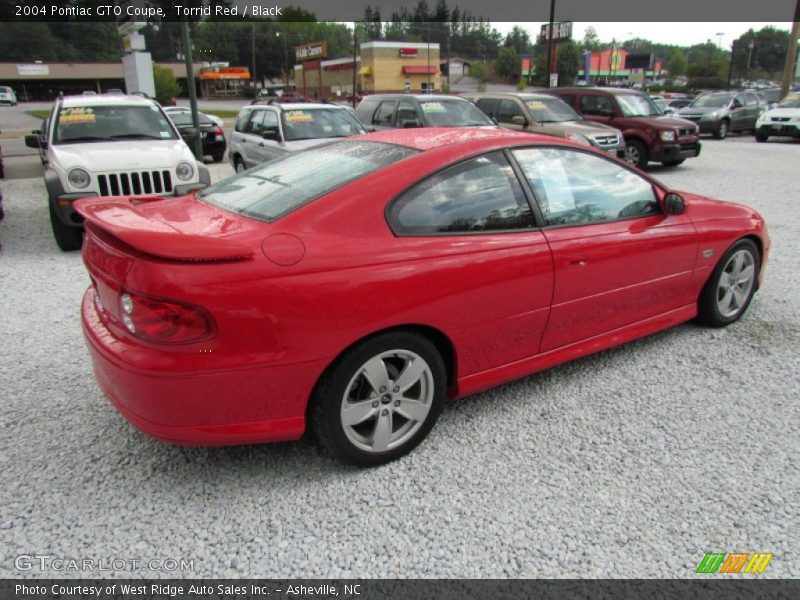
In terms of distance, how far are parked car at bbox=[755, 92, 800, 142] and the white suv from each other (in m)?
19.1

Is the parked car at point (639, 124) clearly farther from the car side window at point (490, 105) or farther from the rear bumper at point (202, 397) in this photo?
the rear bumper at point (202, 397)

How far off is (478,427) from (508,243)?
97 centimetres

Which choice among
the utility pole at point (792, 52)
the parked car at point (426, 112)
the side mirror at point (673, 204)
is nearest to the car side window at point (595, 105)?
the parked car at point (426, 112)

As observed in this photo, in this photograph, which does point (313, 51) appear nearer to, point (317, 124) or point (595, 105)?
point (595, 105)

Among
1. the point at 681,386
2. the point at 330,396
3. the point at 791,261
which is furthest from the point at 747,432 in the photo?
the point at 791,261

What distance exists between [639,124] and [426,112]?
495cm

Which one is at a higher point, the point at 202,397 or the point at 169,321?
the point at 169,321

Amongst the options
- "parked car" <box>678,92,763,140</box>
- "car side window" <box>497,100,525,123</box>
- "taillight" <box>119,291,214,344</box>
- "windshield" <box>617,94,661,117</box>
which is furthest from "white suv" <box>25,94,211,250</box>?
"parked car" <box>678,92,763,140</box>

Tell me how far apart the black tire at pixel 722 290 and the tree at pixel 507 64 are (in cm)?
8993

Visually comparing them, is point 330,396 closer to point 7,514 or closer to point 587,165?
point 7,514

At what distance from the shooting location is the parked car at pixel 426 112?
35.9 feet

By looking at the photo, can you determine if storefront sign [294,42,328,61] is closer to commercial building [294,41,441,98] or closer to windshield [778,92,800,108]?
commercial building [294,41,441,98]

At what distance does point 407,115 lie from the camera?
11227mm
